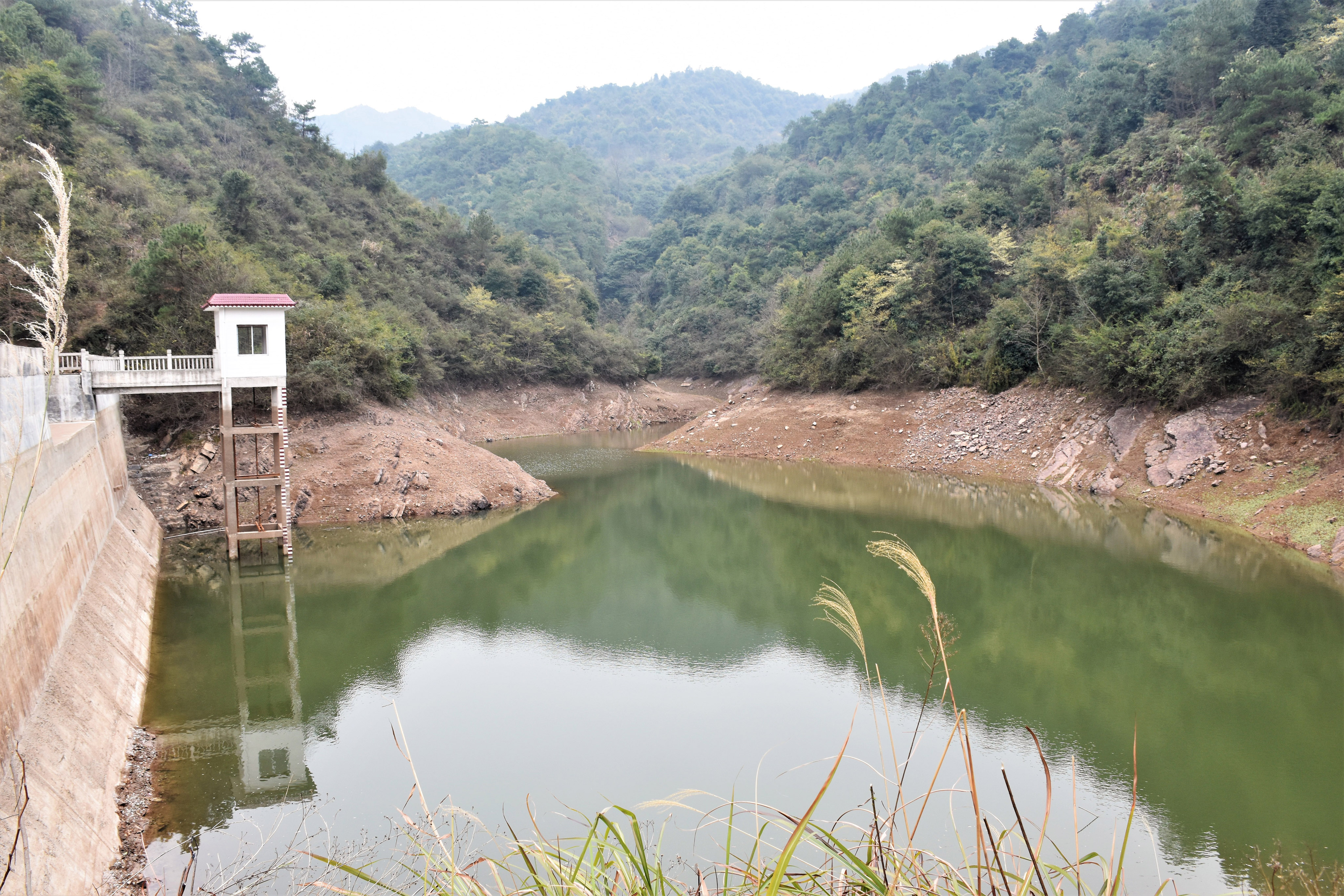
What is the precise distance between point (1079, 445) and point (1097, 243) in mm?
7647

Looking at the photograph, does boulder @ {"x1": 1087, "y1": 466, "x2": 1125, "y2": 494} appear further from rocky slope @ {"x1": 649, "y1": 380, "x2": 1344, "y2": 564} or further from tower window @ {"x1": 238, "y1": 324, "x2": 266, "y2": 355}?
tower window @ {"x1": 238, "y1": 324, "x2": 266, "y2": 355}

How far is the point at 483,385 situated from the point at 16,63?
2188cm

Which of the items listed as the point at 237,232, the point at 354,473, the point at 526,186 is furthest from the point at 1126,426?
the point at 526,186

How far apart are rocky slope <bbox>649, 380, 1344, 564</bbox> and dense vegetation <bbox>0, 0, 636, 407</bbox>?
12.3m

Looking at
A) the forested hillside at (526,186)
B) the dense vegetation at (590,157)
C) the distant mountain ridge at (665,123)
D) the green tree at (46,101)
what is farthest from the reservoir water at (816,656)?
the distant mountain ridge at (665,123)

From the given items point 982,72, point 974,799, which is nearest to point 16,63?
point 974,799

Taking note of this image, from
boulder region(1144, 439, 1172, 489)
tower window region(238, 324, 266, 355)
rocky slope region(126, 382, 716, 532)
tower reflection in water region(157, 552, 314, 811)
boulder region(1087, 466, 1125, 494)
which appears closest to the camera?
tower reflection in water region(157, 552, 314, 811)

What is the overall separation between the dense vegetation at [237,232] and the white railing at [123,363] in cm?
274

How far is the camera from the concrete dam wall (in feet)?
19.2

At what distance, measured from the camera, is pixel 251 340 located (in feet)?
59.1

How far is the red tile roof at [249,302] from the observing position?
57.4 feet

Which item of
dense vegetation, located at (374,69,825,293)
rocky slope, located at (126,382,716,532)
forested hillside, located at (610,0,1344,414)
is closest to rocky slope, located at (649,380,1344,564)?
forested hillside, located at (610,0,1344,414)

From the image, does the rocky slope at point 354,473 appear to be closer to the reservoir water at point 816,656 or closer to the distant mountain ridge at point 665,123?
the reservoir water at point 816,656

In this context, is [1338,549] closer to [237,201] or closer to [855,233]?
[237,201]
